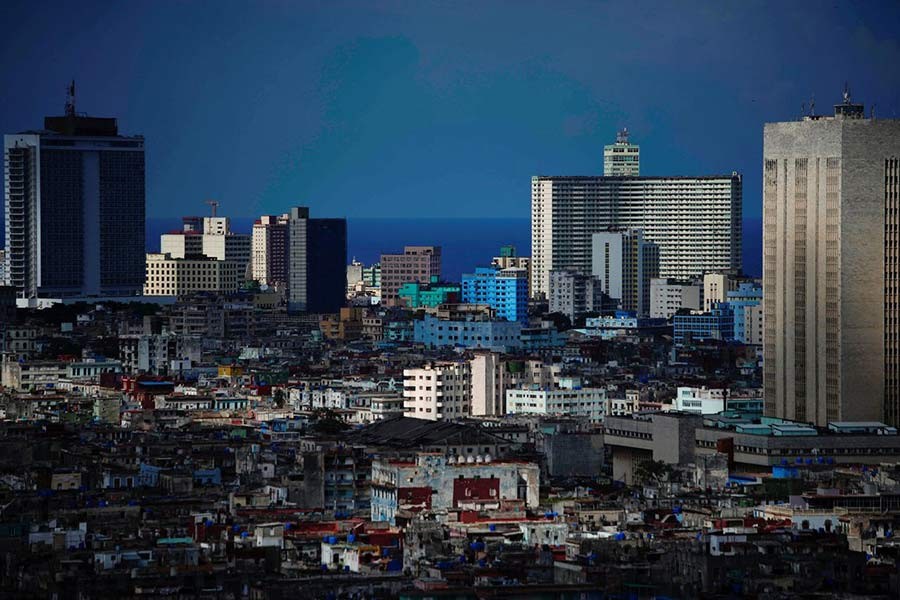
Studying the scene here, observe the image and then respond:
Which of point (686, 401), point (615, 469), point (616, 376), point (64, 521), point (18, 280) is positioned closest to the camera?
point (64, 521)

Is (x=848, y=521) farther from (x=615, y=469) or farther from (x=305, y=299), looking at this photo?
(x=305, y=299)

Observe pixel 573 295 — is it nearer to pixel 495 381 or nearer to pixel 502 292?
pixel 502 292

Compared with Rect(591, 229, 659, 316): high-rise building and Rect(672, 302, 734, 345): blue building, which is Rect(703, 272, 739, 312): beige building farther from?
Rect(591, 229, 659, 316): high-rise building

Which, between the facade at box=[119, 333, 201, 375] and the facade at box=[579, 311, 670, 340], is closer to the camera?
the facade at box=[119, 333, 201, 375]

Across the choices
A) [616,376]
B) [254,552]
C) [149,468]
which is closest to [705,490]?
[149,468]

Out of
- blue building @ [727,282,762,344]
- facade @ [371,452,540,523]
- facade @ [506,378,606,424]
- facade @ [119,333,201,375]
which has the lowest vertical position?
facade @ [371,452,540,523]

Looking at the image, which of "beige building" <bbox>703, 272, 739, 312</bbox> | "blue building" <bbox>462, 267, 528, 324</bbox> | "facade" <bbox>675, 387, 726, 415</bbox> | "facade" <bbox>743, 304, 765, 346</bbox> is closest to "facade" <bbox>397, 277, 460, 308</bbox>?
"blue building" <bbox>462, 267, 528, 324</bbox>
